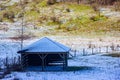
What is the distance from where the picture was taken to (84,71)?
4200cm

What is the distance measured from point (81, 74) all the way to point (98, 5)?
6380 centimetres

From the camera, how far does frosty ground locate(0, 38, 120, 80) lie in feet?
121

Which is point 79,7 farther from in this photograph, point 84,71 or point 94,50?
point 84,71

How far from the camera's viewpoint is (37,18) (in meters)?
98.4

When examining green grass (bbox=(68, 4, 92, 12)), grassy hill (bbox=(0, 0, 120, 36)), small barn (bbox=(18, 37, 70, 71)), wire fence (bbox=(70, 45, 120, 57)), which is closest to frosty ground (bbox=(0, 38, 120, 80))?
wire fence (bbox=(70, 45, 120, 57))

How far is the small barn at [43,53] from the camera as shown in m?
43.7

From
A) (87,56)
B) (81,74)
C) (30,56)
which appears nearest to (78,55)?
(87,56)

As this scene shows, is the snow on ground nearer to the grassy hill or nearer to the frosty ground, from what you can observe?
the frosty ground

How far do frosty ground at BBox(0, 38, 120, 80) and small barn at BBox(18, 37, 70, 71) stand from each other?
5.78ft

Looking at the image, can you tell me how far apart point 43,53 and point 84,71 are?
5.07 metres

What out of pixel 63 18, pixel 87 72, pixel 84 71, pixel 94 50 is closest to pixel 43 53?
pixel 84 71

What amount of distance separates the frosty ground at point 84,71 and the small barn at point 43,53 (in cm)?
176

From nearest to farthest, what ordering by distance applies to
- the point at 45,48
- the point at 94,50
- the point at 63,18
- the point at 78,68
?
the point at 45,48 → the point at 78,68 → the point at 94,50 → the point at 63,18

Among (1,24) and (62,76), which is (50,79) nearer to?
(62,76)
